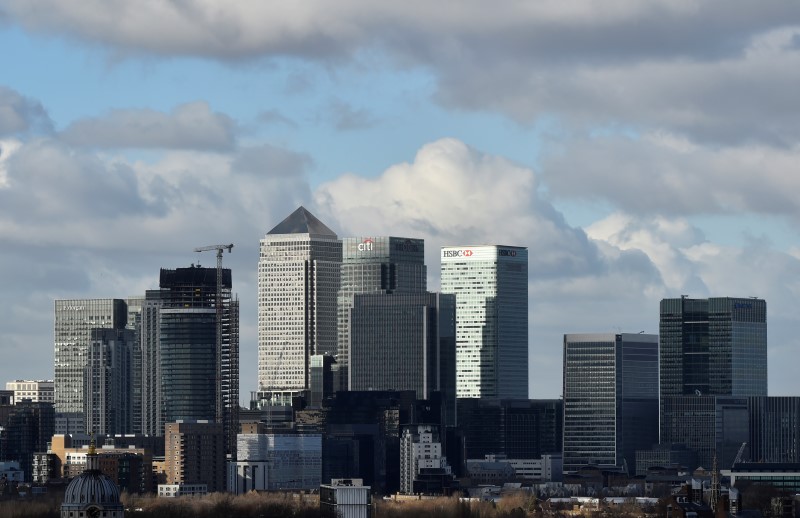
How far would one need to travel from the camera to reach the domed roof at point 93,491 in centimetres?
18288

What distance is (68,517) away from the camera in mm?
184250

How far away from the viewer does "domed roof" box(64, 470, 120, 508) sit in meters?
183

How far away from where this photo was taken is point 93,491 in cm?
18325

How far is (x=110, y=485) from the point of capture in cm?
18438

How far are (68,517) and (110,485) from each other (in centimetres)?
385

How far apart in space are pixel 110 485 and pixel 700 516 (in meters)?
45.7

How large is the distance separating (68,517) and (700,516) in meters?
48.6

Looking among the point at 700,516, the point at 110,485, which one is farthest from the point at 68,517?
the point at 700,516

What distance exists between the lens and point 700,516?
195 m

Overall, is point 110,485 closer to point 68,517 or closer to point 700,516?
point 68,517
